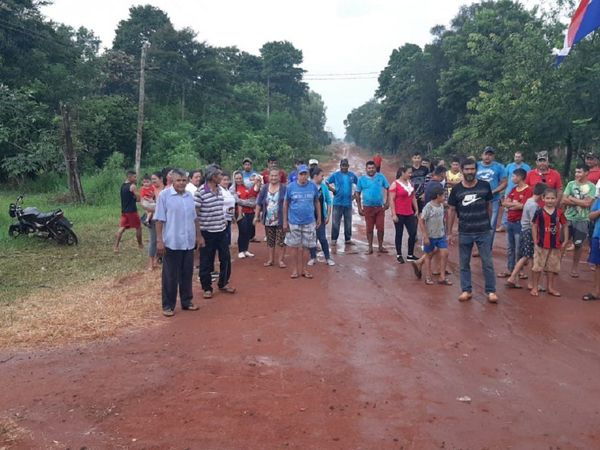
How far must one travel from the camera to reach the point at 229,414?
12.7 ft

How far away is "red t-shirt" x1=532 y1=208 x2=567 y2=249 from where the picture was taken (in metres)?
6.89

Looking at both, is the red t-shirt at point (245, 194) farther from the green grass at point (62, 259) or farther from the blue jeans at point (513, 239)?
the blue jeans at point (513, 239)

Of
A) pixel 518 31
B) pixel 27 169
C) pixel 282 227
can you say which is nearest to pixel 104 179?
pixel 27 169

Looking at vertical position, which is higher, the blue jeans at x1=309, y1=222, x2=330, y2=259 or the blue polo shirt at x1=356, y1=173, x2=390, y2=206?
the blue polo shirt at x1=356, y1=173, x2=390, y2=206

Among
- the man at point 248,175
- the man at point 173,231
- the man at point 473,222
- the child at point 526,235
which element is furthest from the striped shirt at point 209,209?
the child at point 526,235

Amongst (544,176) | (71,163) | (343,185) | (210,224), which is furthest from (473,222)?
(71,163)

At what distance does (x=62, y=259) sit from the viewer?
960 centimetres

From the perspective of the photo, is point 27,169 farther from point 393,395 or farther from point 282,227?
point 393,395

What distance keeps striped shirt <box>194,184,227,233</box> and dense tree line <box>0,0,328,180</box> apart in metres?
14.2

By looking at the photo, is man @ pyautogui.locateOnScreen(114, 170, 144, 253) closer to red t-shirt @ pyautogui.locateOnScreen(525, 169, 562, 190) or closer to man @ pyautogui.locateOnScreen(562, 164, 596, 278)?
red t-shirt @ pyautogui.locateOnScreen(525, 169, 562, 190)

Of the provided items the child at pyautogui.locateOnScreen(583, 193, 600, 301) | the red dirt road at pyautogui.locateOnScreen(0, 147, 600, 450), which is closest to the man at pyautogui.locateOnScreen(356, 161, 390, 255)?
the red dirt road at pyautogui.locateOnScreen(0, 147, 600, 450)

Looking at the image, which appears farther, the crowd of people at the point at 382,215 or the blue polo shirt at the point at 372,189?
the blue polo shirt at the point at 372,189

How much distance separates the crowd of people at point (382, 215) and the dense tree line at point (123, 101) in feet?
40.4

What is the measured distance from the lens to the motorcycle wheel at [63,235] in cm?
1051
